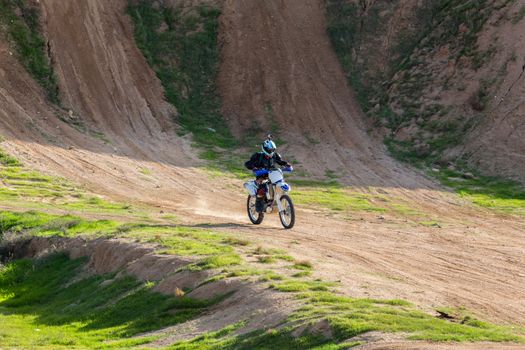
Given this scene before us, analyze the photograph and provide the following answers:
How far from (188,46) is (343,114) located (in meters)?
8.88

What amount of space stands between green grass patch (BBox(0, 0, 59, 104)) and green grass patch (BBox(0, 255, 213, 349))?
1788cm

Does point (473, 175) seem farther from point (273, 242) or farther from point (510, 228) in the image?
point (273, 242)

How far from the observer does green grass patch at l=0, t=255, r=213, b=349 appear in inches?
583

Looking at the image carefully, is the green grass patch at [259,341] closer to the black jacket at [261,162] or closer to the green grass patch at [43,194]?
the black jacket at [261,162]

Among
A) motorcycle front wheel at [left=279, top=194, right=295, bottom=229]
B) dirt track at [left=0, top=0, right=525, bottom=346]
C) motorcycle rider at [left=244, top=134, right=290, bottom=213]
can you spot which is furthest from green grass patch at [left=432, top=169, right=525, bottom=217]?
A: motorcycle rider at [left=244, top=134, right=290, bottom=213]

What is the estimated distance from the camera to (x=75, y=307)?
17656mm

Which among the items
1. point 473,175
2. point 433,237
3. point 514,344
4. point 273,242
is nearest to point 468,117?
point 473,175

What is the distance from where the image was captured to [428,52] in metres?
42.9

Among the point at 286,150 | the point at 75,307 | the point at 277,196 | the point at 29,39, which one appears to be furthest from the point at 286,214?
the point at 29,39

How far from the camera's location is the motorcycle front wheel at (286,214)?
866 inches

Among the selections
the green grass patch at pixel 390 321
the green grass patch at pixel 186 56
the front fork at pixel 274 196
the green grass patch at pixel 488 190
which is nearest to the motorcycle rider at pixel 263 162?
the front fork at pixel 274 196

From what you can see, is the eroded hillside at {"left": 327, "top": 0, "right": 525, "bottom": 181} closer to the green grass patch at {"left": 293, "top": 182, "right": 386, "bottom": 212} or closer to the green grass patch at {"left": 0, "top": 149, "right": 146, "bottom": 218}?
the green grass patch at {"left": 293, "top": 182, "right": 386, "bottom": 212}

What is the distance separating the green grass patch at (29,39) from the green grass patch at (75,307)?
17.9m

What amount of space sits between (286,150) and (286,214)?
635 inches
